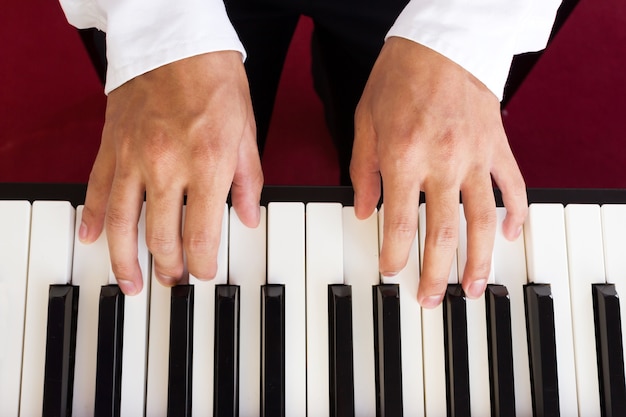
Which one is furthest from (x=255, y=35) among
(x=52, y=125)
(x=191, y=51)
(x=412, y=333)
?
(x=412, y=333)

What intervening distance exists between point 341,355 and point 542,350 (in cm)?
22

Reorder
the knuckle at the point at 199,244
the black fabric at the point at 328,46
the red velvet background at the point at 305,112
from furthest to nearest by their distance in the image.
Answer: the red velvet background at the point at 305,112
the black fabric at the point at 328,46
the knuckle at the point at 199,244

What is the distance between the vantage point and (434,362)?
2.02ft

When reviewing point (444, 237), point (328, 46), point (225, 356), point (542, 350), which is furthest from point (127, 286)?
point (328, 46)

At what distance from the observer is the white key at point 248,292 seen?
607 mm

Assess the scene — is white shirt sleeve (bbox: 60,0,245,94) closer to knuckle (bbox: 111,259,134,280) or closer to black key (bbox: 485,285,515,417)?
knuckle (bbox: 111,259,134,280)

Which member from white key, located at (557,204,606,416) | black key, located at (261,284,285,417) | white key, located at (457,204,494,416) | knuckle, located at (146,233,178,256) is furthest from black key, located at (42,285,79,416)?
white key, located at (557,204,606,416)

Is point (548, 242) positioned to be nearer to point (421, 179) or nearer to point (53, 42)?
point (421, 179)

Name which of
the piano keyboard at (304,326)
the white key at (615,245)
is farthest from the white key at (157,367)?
the white key at (615,245)

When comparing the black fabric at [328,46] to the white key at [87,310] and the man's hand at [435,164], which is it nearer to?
the man's hand at [435,164]

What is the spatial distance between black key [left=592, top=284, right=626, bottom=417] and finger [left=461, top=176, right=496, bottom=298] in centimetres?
14

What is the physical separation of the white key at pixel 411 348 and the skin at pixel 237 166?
0.02 m

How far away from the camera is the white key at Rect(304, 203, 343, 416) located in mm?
608

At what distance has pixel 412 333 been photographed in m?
0.62
